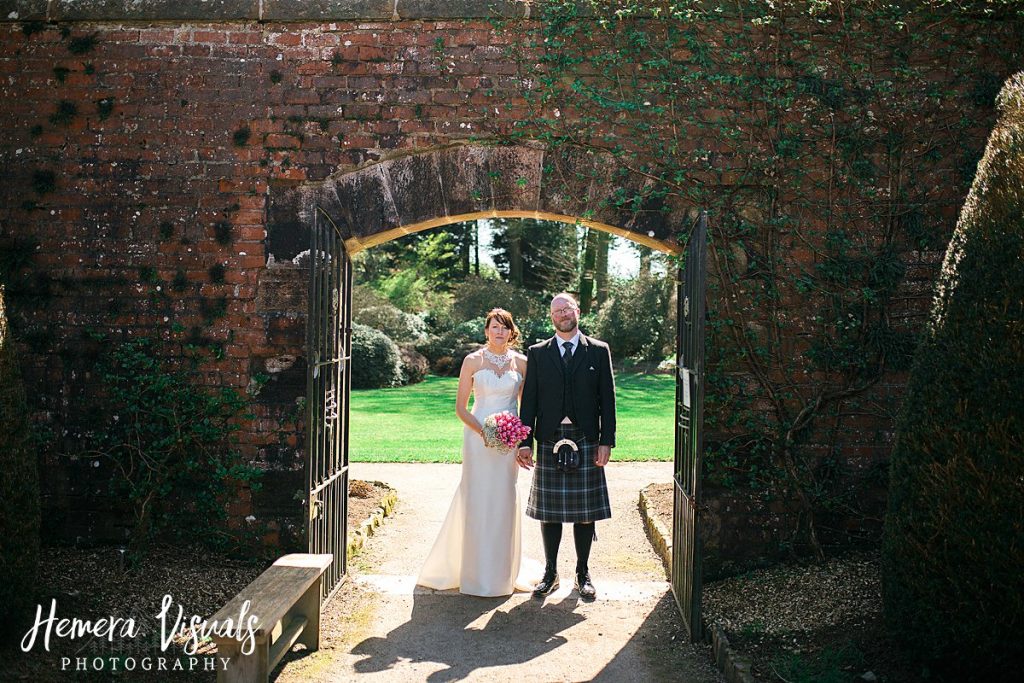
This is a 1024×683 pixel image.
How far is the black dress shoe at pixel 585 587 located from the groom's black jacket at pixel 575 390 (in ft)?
3.12

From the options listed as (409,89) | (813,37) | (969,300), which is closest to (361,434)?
(409,89)

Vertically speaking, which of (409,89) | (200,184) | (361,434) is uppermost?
(409,89)

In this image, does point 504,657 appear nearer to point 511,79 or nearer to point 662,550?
point 662,550

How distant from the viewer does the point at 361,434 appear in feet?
44.8

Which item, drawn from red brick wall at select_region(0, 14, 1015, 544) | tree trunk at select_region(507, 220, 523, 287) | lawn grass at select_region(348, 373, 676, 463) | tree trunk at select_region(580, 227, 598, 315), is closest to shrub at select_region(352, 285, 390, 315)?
lawn grass at select_region(348, 373, 676, 463)

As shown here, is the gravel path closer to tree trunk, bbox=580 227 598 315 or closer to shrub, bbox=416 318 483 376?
shrub, bbox=416 318 483 376

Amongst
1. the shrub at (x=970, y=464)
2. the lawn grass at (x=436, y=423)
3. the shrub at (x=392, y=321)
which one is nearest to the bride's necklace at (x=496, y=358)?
the shrub at (x=970, y=464)

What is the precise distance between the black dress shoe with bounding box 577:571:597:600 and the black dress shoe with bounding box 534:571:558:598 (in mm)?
173

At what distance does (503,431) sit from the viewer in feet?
18.2

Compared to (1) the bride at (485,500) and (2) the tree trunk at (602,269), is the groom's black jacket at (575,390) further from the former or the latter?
(2) the tree trunk at (602,269)

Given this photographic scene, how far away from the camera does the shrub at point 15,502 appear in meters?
4.21

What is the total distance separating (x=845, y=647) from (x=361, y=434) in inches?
402

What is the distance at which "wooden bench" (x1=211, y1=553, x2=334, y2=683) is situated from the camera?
3.66m

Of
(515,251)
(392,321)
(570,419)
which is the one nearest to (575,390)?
(570,419)
